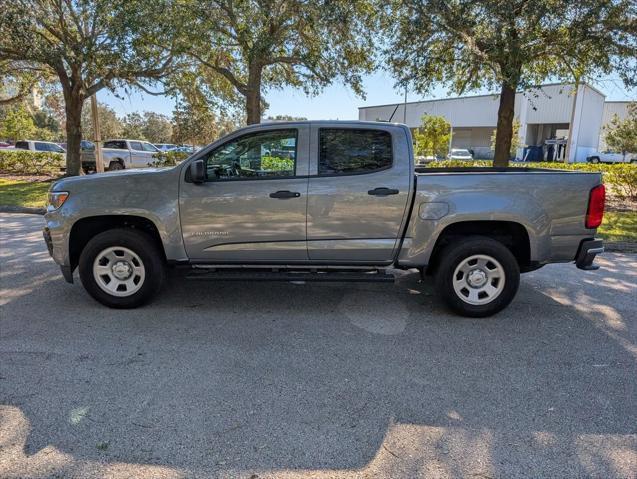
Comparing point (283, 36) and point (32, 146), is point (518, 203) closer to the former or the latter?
point (283, 36)

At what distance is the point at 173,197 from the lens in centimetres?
470

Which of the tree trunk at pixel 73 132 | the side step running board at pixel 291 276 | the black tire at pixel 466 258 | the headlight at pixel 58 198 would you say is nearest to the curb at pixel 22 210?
the tree trunk at pixel 73 132

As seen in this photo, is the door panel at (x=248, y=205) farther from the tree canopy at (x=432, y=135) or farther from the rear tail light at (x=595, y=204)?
the tree canopy at (x=432, y=135)

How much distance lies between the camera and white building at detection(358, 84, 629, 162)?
55.1 metres

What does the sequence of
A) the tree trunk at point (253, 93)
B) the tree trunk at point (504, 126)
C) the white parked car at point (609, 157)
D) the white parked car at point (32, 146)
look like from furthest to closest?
the white parked car at point (609, 157) → the white parked car at point (32, 146) → the tree trunk at point (253, 93) → the tree trunk at point (504, 126)

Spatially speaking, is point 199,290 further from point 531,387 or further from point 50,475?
point 531,387

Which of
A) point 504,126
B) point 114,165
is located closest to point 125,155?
point 114,165

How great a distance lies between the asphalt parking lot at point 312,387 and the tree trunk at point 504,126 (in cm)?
860

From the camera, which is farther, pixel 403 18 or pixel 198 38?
pixel 198 38

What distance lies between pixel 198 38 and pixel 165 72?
189 inches

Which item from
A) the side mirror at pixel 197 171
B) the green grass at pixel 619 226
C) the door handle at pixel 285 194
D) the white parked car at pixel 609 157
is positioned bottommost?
the green grass at pixel 619 226

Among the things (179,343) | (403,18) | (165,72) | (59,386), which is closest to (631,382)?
(179,343)

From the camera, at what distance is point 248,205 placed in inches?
185

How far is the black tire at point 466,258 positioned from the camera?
4633mm
